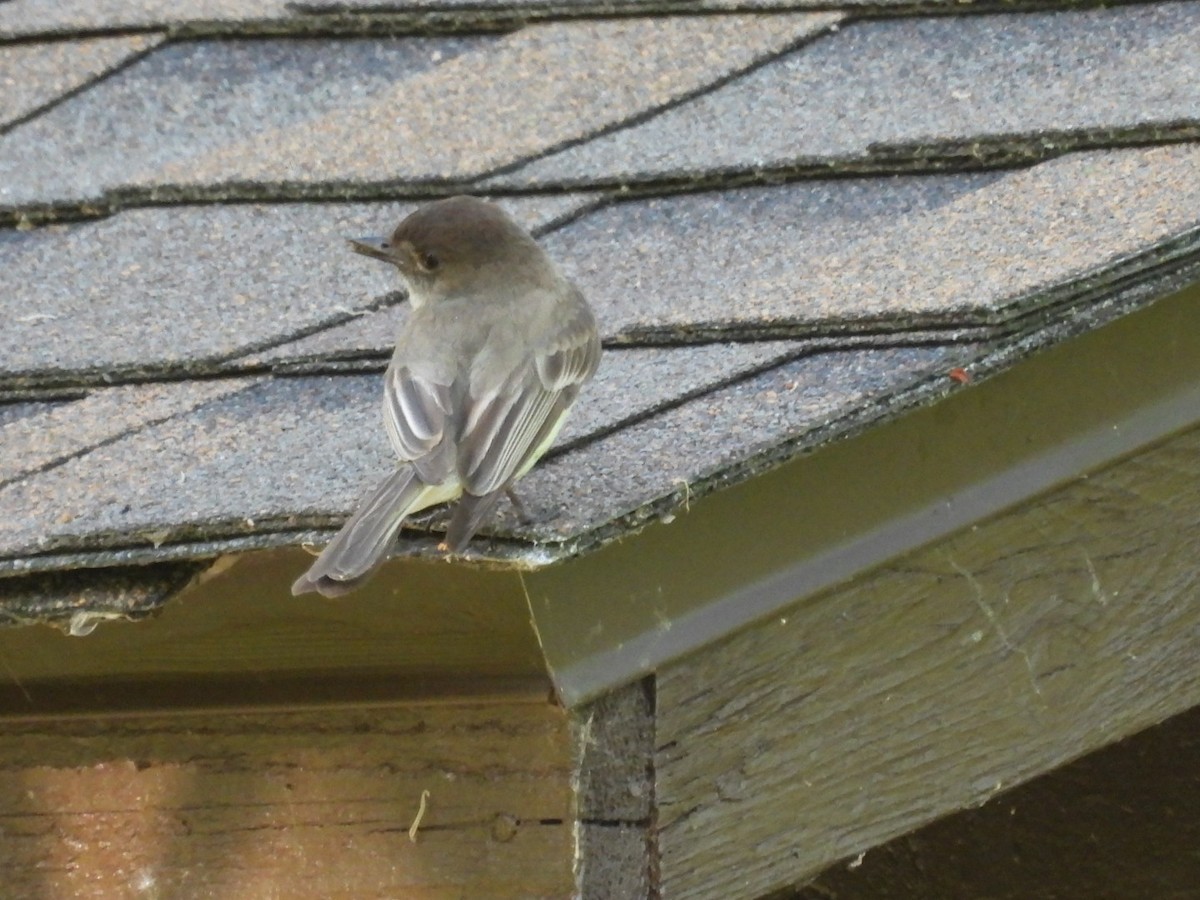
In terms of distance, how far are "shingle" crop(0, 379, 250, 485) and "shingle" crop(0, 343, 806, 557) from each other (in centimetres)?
3

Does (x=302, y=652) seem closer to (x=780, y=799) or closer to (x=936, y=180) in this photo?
(x=780, y=799)

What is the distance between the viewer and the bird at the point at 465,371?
203 centimetres

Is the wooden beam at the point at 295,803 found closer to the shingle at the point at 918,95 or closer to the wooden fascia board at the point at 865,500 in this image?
the wooden fascia board at the point at 865,500

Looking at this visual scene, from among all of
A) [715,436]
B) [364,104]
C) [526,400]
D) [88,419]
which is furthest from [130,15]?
[715,436]

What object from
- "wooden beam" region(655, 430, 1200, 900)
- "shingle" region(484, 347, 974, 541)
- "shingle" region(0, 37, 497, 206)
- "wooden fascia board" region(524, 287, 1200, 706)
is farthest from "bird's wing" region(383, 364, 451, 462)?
"shingle" region(0, 37, 497, 206)

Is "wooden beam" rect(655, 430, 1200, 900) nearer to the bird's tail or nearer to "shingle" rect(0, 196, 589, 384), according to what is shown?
the bird's tail

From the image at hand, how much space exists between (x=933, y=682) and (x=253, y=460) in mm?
905

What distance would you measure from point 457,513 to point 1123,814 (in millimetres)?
1814

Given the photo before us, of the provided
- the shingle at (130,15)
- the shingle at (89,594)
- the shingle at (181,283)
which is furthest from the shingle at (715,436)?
the shingle at (130,15)

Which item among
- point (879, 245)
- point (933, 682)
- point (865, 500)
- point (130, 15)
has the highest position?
point (130, 15)

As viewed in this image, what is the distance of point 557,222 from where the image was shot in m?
2.92

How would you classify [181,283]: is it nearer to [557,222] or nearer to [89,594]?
[557,222]

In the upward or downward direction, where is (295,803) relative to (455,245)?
downward

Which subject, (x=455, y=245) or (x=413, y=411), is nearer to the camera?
(x=413, y=411)
